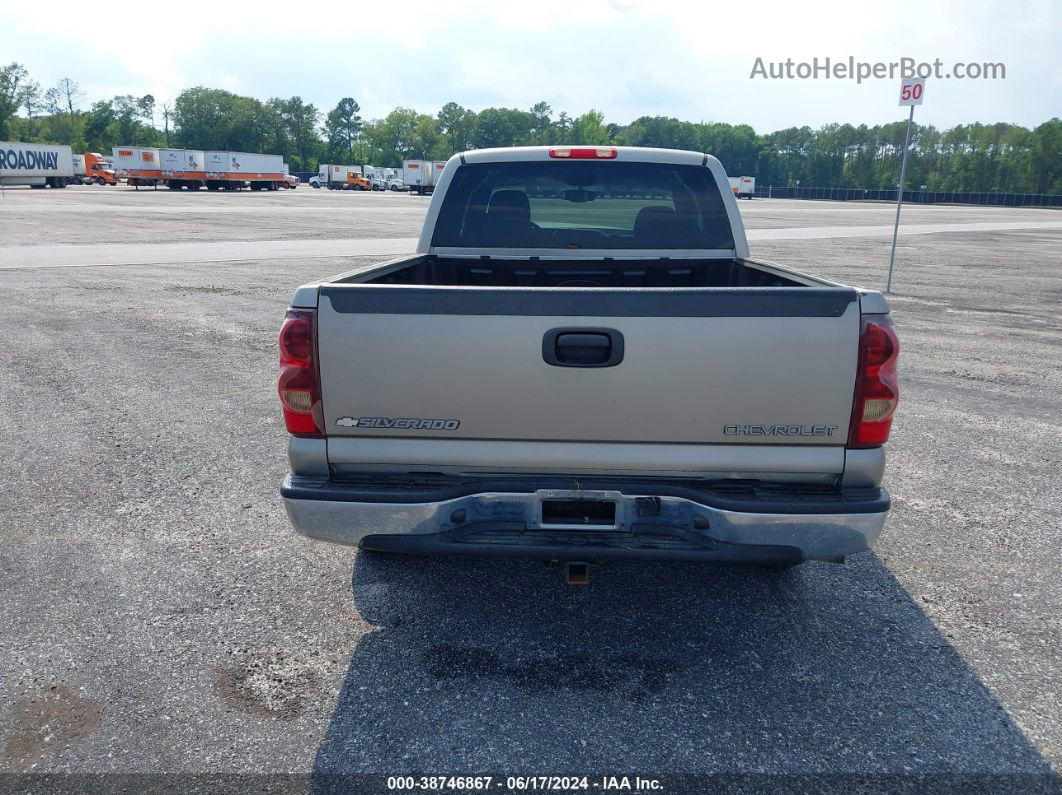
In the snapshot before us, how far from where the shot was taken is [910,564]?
4.32 meters

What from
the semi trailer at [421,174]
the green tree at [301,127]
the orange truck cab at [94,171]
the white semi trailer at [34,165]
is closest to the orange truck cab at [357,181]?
the semi trailer at [421,174]

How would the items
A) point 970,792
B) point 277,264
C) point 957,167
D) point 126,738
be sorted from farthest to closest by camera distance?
point 957,167 → point 277,264 → point 126,738 → point 970,792

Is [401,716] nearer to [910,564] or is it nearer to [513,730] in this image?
[513,730]

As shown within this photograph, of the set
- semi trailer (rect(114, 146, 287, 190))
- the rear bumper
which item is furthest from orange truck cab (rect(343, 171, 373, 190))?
the rear bumper

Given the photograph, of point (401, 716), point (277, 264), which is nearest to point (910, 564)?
point (401, 716)

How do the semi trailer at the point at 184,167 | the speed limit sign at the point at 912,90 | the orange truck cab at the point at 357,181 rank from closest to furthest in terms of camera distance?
the speed limit sign at the point at 912,90
the semi trailer at the point at 184,167
the orange truck cab at the point at 357,181

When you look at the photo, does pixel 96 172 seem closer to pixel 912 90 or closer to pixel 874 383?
pixel 912 90

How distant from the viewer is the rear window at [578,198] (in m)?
5.09

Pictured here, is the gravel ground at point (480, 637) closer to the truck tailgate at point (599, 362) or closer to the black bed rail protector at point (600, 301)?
the truck tailgate at point (599, 362)

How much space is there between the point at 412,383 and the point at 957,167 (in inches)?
6232

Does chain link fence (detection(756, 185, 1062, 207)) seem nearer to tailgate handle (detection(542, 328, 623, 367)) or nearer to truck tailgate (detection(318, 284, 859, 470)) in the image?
truck tailgate (detection(318, 284, 859, 470))

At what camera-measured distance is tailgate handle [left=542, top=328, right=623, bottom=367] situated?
301cm

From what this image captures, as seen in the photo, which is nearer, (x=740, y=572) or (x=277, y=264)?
(x=740, y=572)

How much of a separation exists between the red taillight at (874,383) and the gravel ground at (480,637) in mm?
1034
